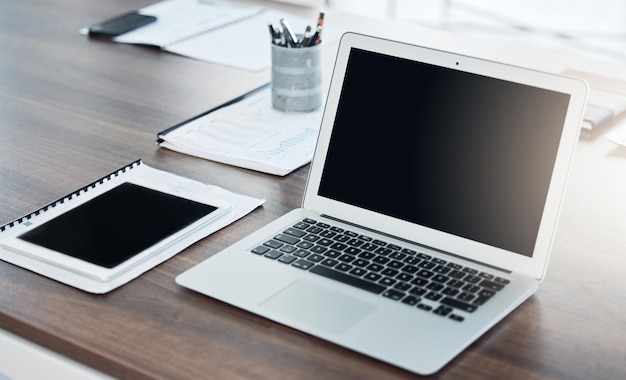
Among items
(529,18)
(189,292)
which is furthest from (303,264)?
(529,18)

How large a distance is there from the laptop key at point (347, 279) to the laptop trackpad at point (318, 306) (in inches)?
0.8

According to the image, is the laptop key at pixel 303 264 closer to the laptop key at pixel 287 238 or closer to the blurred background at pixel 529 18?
the laptop key at pixel 287 238

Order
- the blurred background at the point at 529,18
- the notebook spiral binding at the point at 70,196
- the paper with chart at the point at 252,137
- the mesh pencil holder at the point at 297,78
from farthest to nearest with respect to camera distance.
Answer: the blurred background at the point at 529,18 < the mesh pencil holder at the point at 297,78 < the paper with chart at the point at 252,137 < the notebook spiral binding at the point at 70,196

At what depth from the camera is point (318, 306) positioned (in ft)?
3.12

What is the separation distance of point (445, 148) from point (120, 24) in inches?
42.8

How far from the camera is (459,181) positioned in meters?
1.04

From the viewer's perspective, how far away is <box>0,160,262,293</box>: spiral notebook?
1.04m

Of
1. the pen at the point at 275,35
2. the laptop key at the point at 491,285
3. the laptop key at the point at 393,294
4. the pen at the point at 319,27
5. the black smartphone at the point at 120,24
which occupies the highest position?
the pen at the point at 319,27

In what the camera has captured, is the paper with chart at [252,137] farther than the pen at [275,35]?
No

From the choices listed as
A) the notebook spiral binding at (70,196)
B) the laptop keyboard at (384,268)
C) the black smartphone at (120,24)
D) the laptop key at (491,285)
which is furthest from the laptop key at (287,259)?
the black smartphone at (120,24)

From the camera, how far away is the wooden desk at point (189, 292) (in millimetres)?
873

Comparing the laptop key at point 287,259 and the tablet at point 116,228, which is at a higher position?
the laptop key at point 287,259

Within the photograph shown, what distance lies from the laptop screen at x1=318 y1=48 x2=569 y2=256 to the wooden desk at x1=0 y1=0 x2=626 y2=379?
105 mm

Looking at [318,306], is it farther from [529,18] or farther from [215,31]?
[529,18]
